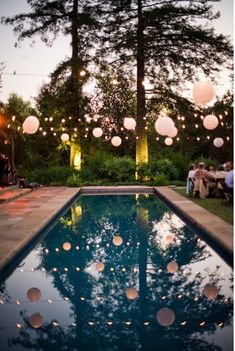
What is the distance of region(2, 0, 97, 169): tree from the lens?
22688mm

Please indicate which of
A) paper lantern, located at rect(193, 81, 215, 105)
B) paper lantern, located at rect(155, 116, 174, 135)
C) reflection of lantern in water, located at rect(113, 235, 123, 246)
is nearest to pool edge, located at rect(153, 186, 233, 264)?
reflection of lantern in water, located at rect(113, 235, 123, 246)

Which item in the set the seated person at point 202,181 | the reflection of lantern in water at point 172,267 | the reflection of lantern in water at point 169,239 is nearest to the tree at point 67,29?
the seated person at point 202,181

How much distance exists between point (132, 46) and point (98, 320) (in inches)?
703

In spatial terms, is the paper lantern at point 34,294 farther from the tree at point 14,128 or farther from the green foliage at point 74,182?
the green foliage at point 74,182

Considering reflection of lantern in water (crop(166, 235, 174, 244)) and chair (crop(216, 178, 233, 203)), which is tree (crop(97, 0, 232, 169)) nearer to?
chair (crop(216, 178, 233, 203))

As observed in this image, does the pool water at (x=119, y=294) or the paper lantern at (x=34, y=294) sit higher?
the pool water at (x=119, y=294)

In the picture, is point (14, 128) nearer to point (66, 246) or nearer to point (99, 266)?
point (66, 246)

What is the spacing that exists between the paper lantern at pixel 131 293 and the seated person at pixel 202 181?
344 inches

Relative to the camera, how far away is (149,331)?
4289mm

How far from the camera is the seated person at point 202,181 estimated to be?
1393cm

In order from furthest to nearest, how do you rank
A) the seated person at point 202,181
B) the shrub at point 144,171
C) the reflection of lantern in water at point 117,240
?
the shrub at point 144,171 < the seated person at point 202,181 < the reflection of lantern in water at point 117,240

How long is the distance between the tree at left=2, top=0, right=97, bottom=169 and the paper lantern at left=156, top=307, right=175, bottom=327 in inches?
718

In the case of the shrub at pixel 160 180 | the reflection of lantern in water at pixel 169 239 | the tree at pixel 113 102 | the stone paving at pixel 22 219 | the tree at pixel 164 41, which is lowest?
the reflection of lantern in water at pixel 169 239

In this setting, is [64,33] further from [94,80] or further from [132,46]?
[132,46]
